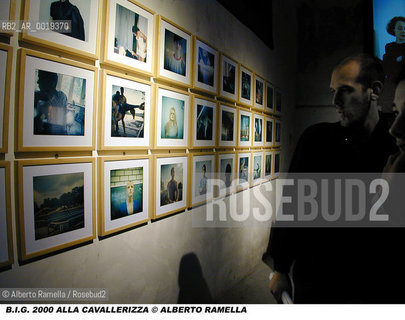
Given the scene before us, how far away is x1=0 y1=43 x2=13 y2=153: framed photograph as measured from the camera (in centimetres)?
110

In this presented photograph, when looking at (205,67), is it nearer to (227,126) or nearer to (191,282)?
(227,126)

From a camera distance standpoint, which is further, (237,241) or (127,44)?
(237,241)

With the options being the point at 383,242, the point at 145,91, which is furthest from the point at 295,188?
the point at 145,91

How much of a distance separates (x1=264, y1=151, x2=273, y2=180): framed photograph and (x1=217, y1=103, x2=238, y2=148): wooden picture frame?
844 mm

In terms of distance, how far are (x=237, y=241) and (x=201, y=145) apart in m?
1.39

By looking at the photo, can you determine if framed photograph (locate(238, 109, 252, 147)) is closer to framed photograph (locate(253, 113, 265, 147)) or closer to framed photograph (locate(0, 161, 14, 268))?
framed photograph (locate(253, 113, 265, 147))

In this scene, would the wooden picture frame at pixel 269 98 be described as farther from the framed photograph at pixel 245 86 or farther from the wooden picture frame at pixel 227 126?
the wooden picture frame at pixel 227 126

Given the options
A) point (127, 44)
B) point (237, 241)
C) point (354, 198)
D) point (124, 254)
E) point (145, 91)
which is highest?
point (127, 44)

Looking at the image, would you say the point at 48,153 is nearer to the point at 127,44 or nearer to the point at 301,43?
the point at 127,44

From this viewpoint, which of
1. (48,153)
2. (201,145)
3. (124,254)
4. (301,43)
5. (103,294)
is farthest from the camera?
(301,43)

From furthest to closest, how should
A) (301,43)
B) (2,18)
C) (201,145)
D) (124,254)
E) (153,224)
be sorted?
1. (301,43)
2. (201,145)
3. (153,224)
4. (124,254)
5. (2,18)

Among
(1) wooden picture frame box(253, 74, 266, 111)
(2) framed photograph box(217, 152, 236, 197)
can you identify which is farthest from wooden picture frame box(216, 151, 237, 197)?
(1) wooden picture frame box(253, 74, 266, 111)

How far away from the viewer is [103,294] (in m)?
1.57

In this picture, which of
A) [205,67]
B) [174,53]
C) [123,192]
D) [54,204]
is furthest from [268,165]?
[54,204]
